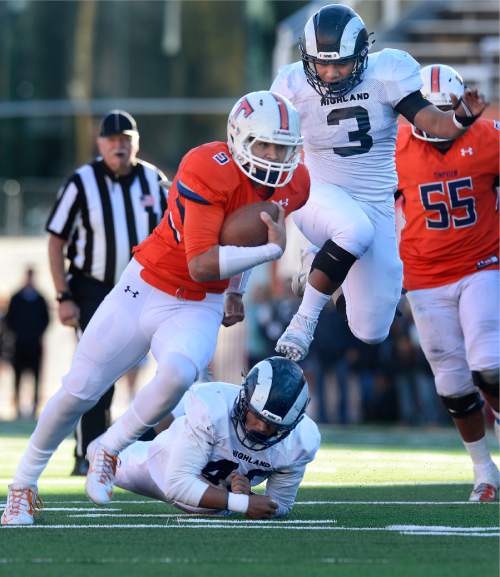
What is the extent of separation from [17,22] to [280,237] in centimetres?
1856

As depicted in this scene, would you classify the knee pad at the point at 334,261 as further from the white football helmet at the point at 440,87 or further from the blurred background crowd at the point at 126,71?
the blurred background crowd at the point at 126,71

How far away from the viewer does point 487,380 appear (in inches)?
274

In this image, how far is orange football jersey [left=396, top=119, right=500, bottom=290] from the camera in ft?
23.7

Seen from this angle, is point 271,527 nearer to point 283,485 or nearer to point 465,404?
point 283,485

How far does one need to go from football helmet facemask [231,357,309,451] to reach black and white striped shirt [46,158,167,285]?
8.40 feet

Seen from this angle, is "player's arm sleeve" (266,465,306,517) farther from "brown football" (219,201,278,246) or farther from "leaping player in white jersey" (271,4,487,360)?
"brown football" (219,201,278,246)

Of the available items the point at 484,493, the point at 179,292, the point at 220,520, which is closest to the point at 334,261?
the point at 179,292

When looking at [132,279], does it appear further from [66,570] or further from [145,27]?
[145,27]

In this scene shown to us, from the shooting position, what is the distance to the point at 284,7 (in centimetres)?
2262

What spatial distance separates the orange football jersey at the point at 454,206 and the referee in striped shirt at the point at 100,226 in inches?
65.3

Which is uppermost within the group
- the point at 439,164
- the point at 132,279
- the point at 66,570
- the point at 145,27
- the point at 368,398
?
Answer: the point at 145,27

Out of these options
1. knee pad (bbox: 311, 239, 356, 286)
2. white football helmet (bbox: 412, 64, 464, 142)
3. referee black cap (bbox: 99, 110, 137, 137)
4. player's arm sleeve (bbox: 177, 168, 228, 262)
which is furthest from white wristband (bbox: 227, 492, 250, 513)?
referee black cap (bbox: 99, 110, 137, 137)

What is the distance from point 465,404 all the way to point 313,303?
1.15 metres

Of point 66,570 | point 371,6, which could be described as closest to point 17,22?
point 371,6
